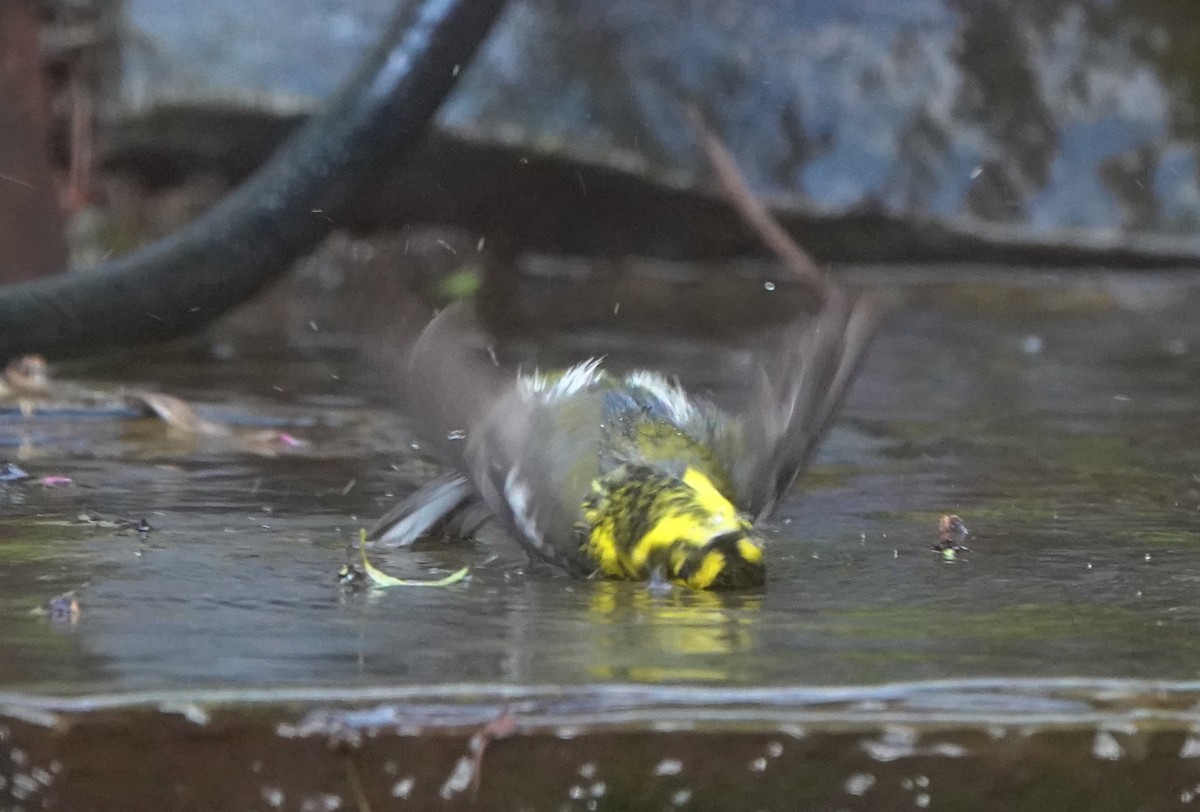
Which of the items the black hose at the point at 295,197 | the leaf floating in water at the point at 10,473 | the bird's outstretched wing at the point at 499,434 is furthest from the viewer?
the black hose at the point at 295,197

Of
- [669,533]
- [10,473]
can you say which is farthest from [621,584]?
[10,473]

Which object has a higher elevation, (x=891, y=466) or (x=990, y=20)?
(x=990, y=20)

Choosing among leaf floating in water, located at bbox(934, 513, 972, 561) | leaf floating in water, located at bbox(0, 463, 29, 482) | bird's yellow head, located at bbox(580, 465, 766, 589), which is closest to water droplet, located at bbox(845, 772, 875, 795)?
bird's yellow head, located at bbox(580, 465, 766, 589)

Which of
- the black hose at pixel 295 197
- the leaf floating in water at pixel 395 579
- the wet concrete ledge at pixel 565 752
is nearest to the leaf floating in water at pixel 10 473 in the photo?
the black hose at pixel 295 197

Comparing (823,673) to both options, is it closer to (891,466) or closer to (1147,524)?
(1147,524)

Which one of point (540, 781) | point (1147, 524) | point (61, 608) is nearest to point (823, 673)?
point (540, 781)

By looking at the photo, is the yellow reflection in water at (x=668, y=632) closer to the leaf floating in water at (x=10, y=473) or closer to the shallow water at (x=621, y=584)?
the shallow water at (x=621, y=584)

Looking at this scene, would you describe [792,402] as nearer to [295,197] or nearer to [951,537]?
[951,537]
